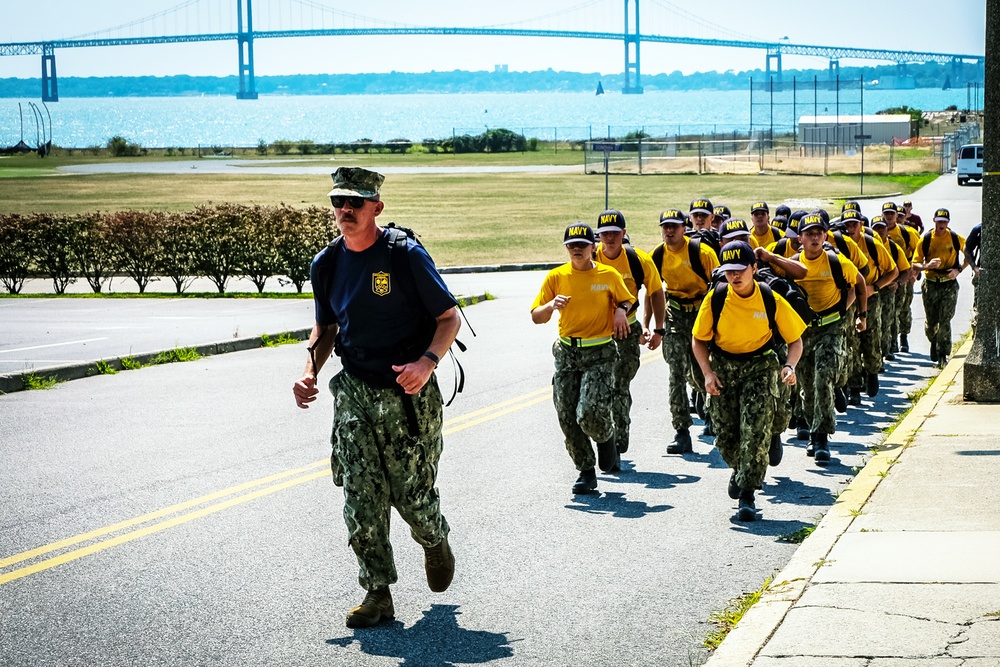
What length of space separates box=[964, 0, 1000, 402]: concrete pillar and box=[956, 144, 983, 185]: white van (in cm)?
4698

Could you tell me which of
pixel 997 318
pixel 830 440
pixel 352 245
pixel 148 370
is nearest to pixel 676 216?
pixel 830 440

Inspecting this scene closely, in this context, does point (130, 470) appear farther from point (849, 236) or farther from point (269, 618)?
point (849, 236)

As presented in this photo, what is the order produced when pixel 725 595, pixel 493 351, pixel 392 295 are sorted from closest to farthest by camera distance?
pixel 392 295 < pixel 725 595 < pixel 493 351

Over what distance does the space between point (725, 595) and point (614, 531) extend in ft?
4.74

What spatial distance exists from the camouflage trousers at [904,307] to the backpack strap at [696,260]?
17.7 ft

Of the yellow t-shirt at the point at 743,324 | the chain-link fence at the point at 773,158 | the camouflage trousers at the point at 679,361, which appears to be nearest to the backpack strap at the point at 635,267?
the camouflage trousers at the point at 679,361

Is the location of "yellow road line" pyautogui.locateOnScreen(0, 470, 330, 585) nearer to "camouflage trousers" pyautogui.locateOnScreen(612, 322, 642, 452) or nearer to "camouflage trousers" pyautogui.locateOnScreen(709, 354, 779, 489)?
"camouflage trousers" pyautogui.locateOnScreen(612, 322, 642, 452)

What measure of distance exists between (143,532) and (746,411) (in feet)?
12.0

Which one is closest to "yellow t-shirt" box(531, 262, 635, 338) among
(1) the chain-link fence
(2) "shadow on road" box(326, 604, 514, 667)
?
(2) "shadow on road" box(326, 604, 514, 667)

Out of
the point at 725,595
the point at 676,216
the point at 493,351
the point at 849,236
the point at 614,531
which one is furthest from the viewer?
the point at 493,351

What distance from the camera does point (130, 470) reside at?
31.7ft

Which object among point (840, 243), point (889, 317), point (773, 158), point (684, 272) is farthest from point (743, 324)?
point (773, 158)

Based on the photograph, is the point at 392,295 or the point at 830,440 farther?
the point at 830,440

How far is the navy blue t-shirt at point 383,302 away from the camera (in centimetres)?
609
